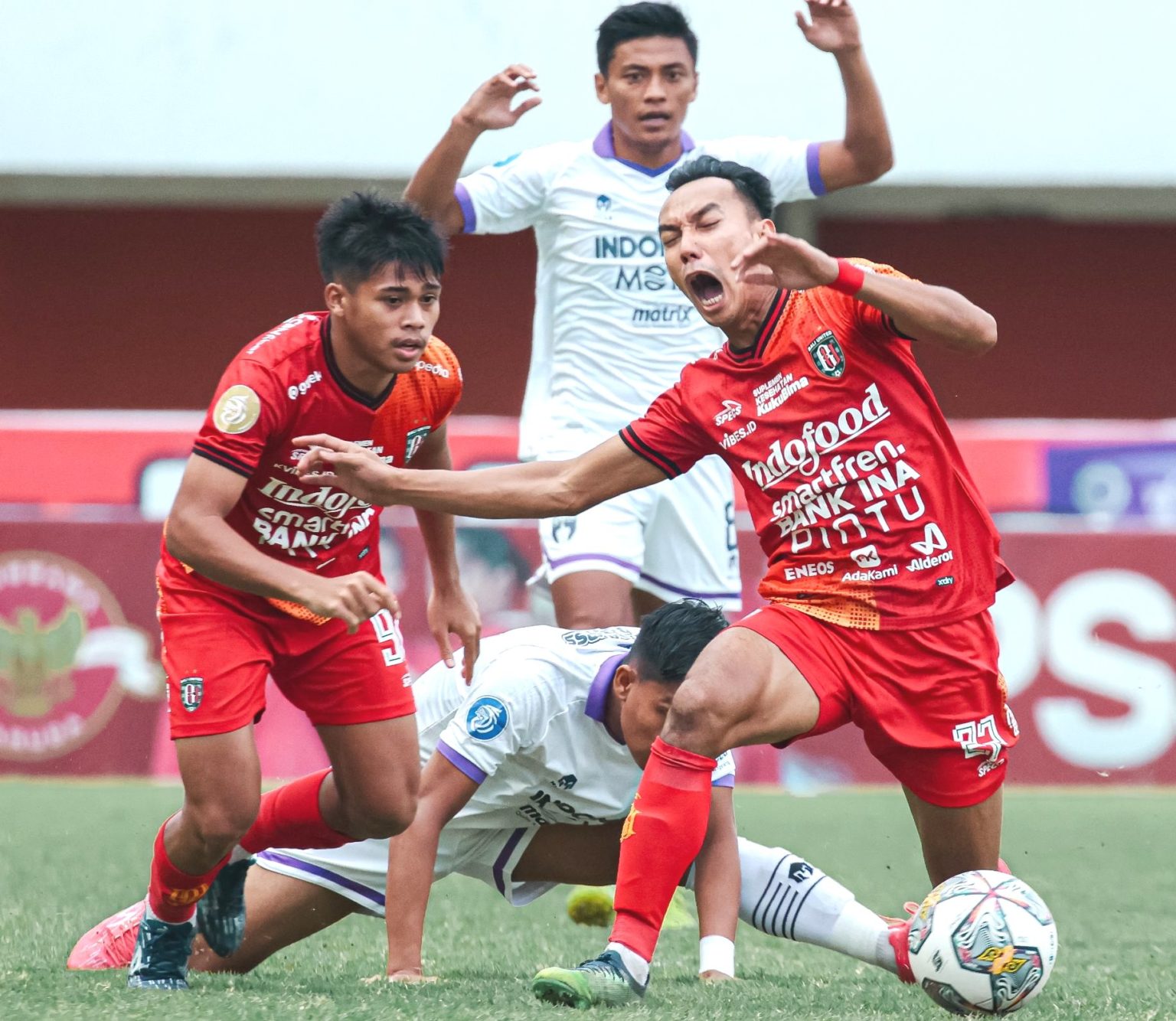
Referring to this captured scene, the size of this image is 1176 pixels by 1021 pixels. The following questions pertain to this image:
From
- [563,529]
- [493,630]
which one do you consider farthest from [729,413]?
[493,630]

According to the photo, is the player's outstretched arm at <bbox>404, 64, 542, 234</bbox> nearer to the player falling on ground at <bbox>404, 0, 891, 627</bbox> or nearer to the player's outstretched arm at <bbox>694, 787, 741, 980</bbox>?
the player falling on ground at <bbox>404, 0, 891, 627</bbox>

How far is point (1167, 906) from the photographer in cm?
616

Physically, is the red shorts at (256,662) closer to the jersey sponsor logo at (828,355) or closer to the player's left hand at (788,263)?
the jersey sponsor logo at (828,355)

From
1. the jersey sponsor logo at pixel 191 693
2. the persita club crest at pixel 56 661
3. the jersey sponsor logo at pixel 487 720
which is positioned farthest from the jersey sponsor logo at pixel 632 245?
the persita club crest at pixel 56 661

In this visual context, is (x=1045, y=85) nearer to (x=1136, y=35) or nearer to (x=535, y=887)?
(x=1136, y=35)

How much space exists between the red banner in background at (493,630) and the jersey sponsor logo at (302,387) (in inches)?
196

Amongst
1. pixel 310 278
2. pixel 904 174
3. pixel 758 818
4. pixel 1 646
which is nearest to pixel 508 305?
pixel 310 278

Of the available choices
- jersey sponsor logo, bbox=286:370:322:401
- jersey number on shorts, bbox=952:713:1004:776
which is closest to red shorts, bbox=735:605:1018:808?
jersey number on shorts, bbox=952:713:1004:776

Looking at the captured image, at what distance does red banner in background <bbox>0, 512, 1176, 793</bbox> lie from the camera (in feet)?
31.0

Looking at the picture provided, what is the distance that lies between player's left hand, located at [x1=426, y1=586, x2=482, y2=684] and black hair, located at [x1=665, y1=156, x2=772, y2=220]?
1.27 metres

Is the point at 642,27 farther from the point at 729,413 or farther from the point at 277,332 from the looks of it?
the point at 729,413

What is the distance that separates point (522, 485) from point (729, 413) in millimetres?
545

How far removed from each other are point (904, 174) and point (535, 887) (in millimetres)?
9776

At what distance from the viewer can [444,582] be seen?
16.6ft
